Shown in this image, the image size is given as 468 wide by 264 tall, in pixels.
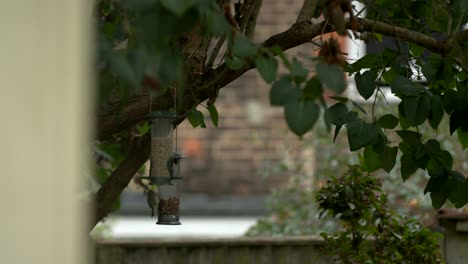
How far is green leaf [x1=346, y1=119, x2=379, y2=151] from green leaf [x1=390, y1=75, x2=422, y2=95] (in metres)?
0.18

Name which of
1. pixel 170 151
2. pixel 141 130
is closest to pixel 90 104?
pixel 170 151

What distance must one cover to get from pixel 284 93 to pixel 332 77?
14 centimetres

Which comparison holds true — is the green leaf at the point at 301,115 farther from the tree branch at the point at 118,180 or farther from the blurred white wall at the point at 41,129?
the tree branch at the point at 118,180

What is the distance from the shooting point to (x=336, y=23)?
3393 mm

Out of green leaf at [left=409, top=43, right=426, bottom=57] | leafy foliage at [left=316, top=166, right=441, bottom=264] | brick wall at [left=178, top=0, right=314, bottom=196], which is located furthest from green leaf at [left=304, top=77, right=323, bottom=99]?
brick wall at [left=178, top=0, right=314, bottom=196]

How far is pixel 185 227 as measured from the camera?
36.7 feet

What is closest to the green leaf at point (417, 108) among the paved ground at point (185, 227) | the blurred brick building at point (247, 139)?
the blurred brick building at point (247, 139)

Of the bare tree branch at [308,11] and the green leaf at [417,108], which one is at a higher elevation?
the bare tree branch at [308,11]

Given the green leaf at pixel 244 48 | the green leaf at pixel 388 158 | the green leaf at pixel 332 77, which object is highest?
the green leaf at pixel 244 48

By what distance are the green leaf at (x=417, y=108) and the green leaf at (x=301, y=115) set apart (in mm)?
1565

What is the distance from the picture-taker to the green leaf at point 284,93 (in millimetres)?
2625

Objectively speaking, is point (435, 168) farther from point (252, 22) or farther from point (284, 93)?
point (284, 93)

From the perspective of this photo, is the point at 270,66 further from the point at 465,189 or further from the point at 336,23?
the point at 465,189

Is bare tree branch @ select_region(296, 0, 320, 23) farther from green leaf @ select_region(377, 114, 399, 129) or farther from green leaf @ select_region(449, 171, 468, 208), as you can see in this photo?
green leaf @ select_region(449, 171, 468, 208)
